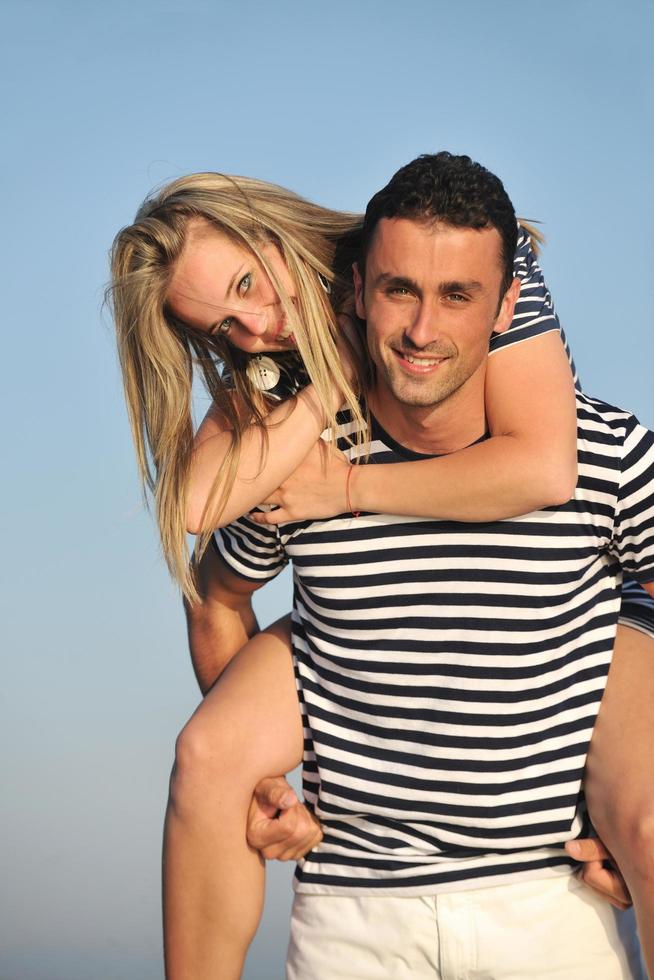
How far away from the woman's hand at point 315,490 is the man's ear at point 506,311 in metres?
0.47

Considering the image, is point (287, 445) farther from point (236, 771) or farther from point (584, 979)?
point (584, 979)

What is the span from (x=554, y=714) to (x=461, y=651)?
25cm

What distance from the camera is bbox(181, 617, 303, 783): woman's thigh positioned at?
3.16m

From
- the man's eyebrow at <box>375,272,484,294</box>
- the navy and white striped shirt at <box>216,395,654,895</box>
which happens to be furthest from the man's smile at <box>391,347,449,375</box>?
the navy and white striped shirt at <box>216,395,654,895</box>

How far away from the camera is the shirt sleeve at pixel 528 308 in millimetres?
3023

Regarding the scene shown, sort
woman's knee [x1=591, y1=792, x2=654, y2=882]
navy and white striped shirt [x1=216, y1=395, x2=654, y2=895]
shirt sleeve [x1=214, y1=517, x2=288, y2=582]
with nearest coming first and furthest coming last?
woman's knee [x1=591, y1=792, x2=654, y2=882] → navy and white striped shirt [x1=216, y1=395, x2=654, y2=895] → shirt sleeve [x1=214, y1=517, x2=288, y2=582]

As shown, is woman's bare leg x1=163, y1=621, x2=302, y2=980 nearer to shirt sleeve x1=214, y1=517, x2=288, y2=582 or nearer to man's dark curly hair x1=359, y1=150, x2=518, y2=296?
shirt sleeve x1=214, y1=517, x2=288, y2=582

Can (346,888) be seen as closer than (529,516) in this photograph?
No

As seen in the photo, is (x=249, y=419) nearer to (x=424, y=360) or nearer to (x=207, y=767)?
(x=424, y=360)

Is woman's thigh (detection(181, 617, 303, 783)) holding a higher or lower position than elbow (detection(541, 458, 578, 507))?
lower

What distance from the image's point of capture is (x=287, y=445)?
122 inches

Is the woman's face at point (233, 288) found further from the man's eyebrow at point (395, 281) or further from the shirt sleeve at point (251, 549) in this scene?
the shirt sleeve at point (251, 549)

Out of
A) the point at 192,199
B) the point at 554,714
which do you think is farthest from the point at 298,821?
the point at 192,199

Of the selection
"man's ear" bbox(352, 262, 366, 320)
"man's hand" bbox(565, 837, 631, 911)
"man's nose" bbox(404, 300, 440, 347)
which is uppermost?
"man's ear" bbox(352, 262, 366, 320)
